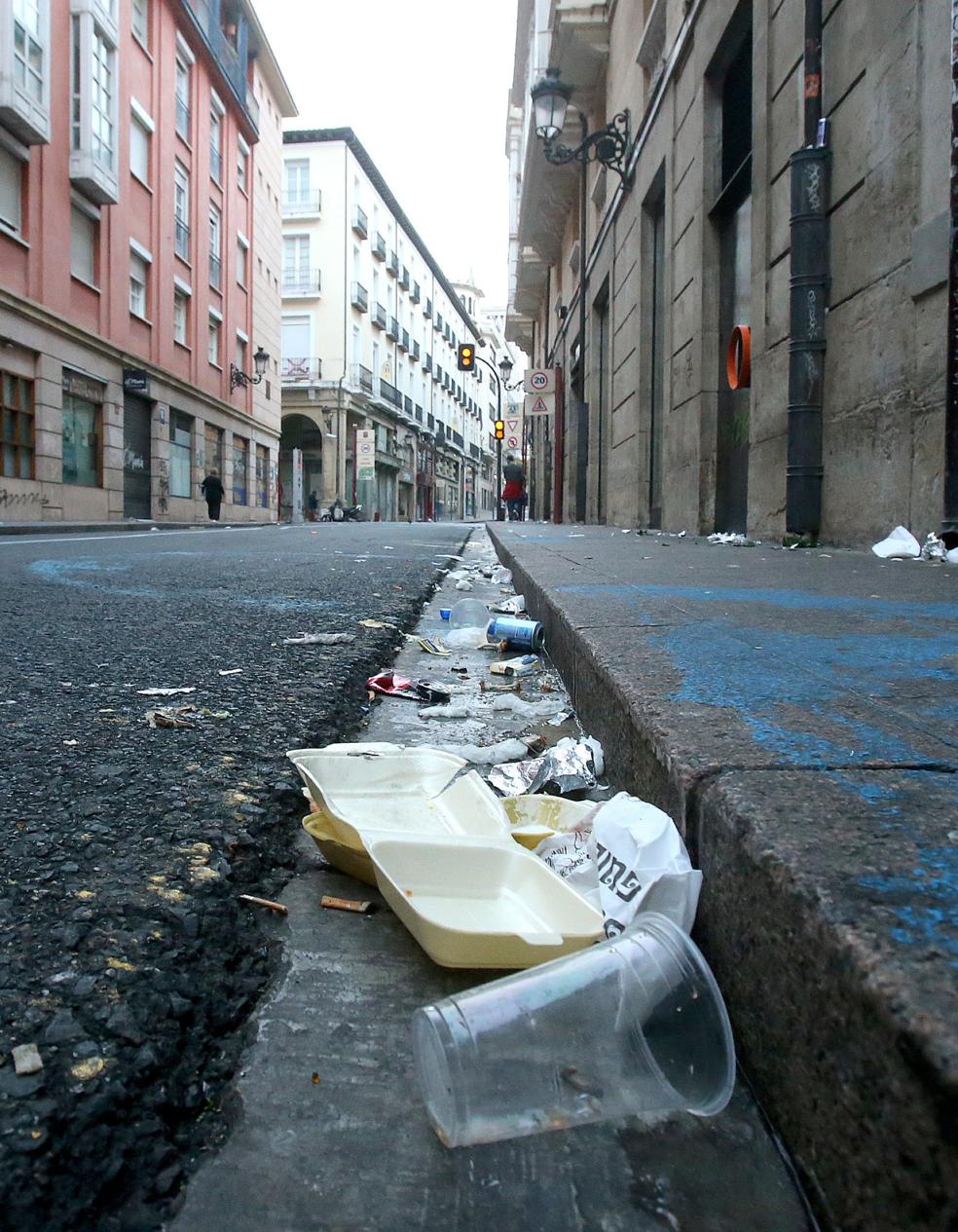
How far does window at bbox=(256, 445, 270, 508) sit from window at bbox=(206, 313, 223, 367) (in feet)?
13.4

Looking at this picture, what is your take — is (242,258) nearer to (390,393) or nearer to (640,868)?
(390,393)

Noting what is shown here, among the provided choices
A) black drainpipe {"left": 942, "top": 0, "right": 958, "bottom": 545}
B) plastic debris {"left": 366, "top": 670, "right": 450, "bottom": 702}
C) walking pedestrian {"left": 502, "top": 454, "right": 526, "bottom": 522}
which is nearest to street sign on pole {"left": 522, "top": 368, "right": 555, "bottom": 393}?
walking pedestrian {"left": 502, "top": 454, "right": 526, "bottom": 522}

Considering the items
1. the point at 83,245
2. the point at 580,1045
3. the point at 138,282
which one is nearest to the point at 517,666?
the point at 580,1045

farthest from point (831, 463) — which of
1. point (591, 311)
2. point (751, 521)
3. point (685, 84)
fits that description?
point (591, 311)

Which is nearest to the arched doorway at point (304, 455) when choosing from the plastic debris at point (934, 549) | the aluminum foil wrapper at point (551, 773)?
the plastic debris at point (934, 549)

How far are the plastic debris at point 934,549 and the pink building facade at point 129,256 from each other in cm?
1421

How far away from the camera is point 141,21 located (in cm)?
1991

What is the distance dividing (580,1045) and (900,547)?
4555 mm

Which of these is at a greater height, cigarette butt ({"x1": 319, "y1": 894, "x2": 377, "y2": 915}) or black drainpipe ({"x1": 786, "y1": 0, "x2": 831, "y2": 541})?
black drainpipe ({"x1": 786, "y1": 0, "x2": 831, "y2": 541})

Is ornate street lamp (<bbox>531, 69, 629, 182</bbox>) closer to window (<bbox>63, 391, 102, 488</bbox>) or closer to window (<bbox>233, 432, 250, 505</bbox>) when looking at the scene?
window (<bbox>63, 391, 102, 488</bbox>)

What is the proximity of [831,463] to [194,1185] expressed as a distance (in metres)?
5.86

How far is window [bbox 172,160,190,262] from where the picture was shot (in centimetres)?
2189

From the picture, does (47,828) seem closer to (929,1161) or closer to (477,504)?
(929,1161)

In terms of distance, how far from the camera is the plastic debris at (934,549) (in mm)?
4434
